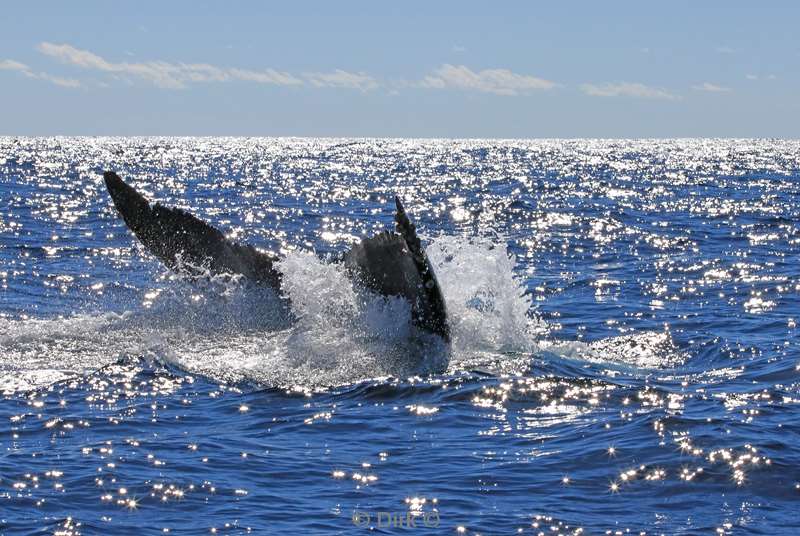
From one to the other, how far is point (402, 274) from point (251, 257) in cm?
288

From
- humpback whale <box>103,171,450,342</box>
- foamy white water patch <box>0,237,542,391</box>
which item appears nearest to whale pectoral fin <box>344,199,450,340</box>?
humpback whale <box>103,171,450,342</box>

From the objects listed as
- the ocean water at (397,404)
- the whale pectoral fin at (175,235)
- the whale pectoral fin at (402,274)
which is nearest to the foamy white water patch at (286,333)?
the ocean water at (397,404)

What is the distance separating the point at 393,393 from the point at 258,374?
5.65 feet

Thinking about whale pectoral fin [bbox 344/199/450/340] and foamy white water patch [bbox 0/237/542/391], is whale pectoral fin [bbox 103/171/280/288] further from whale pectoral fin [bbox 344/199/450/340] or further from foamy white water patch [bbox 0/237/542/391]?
whale pectoral fin [bbox 344/199/450/340]

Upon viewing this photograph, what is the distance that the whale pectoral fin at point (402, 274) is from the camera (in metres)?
12.7

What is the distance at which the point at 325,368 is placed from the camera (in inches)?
510

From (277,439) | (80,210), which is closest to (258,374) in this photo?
(277,439)

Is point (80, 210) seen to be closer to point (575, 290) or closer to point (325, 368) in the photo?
point (575, 290)

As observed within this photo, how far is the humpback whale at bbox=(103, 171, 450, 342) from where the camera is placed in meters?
12.9

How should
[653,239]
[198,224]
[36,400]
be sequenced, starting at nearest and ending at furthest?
[36,400] → [198,224] → [653,239]

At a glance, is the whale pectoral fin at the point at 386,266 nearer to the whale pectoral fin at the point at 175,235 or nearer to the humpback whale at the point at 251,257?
the humpback whale at the point at 251,257

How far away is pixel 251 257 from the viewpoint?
591 inches

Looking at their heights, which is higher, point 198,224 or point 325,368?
point 198,224

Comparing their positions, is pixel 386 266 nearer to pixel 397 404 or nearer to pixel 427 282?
pixel 427 282
